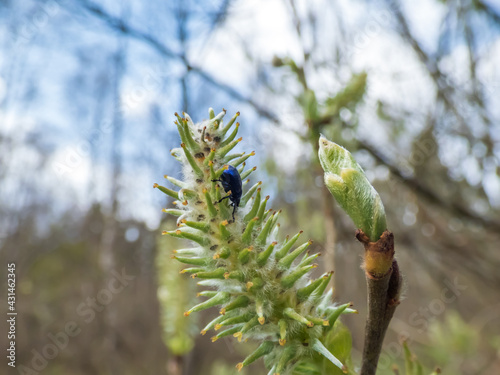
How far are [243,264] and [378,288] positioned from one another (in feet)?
0.90

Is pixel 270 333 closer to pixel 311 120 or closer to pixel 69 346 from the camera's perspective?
pixel 311 120

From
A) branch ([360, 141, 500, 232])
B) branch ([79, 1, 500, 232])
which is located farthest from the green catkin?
branch ([360, 141, 500, 232])

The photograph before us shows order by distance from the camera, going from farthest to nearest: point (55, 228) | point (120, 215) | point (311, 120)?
point (55, 228) → point (120, 215) → point (311, 120)

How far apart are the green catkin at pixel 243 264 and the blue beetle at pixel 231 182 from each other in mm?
12

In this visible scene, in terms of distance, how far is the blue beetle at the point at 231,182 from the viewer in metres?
0.78

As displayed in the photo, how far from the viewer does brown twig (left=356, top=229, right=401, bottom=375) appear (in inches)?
25.2

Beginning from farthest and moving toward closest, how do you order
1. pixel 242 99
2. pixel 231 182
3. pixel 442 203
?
1. pixel 442 203
2. pixel 242 99
3. pixel 231 182

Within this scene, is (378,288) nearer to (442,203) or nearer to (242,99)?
(242,99)

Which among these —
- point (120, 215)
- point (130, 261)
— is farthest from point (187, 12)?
point (130, 261)

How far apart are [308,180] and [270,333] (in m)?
2.43

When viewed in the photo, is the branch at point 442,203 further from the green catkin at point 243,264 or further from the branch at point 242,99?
the green catkin at point 243,264

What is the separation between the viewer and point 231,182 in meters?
0.79

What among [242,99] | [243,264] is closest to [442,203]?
[242,99]

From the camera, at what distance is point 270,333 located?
32.0 inches
